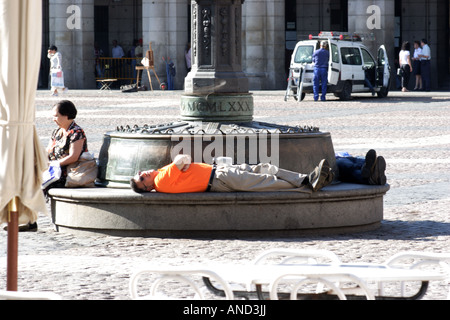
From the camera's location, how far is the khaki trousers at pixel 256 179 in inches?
353

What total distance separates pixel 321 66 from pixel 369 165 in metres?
19.1

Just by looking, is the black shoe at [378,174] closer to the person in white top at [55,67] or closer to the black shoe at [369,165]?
the black shoe at [369,165]

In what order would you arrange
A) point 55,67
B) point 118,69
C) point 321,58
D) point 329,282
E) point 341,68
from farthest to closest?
point 118,69, point 55,67, point 341,68, point 321,58, point 329,282

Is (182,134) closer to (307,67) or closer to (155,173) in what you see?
(155,173)

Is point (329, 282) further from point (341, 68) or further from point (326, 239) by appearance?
point (341, 68)

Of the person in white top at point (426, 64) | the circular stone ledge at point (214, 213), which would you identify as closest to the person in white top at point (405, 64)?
the person in white top at point (426, 64)

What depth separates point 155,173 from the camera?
29.7 ft

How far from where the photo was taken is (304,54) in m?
30.2

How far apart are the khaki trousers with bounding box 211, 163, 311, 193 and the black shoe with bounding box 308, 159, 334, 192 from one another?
0.07 m

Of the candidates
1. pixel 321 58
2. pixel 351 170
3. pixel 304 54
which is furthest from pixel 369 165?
pixel 304 54

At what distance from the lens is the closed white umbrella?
18.2ft

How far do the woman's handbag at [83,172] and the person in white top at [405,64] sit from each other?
25729mm

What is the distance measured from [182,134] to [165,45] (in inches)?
1103

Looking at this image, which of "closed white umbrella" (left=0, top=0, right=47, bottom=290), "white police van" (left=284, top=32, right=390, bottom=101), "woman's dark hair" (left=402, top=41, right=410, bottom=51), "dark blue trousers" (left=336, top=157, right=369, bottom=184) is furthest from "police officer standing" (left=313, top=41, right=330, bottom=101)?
"closed white umbrella" (left=0, top=0, right=47, bottom=290)
